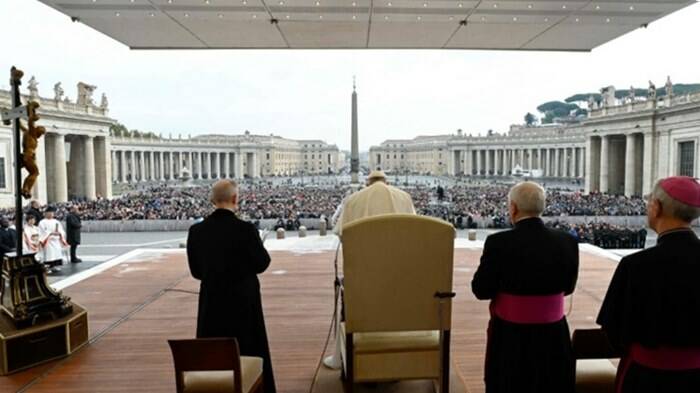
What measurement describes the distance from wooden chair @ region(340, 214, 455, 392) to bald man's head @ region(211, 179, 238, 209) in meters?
1.06

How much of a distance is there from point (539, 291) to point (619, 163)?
56847mm

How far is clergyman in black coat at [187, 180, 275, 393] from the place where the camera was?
148 inches

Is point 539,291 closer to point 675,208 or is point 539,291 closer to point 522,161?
point 675,208

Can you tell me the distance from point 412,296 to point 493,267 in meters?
0.60

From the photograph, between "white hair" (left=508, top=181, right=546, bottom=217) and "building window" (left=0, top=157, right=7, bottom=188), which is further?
"building window" (left=0, top=157, right=7, bottom=188)

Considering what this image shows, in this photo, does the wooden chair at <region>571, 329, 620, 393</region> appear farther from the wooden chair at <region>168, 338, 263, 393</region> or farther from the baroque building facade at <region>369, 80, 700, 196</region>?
the baroque building facade at <region>369, 80, 700, 196</region>

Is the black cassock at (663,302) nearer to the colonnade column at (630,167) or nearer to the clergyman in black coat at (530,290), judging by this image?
the clergyman in black coat at (530,290)

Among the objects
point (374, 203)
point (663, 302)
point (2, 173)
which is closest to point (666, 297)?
point (663, 302)

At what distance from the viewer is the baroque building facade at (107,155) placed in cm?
3819

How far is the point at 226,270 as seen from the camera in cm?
377

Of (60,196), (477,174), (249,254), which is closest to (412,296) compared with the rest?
(249,254)

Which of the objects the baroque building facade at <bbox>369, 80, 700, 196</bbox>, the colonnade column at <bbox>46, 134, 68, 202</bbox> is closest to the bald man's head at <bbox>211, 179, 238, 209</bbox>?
the baroque building facade at <bbox>369, 80, 700, 196</bbox>

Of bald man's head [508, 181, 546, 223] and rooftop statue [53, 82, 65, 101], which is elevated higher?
rooftop statue [53, 82, 65, 101]

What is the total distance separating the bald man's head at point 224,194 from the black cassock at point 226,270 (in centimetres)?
6
